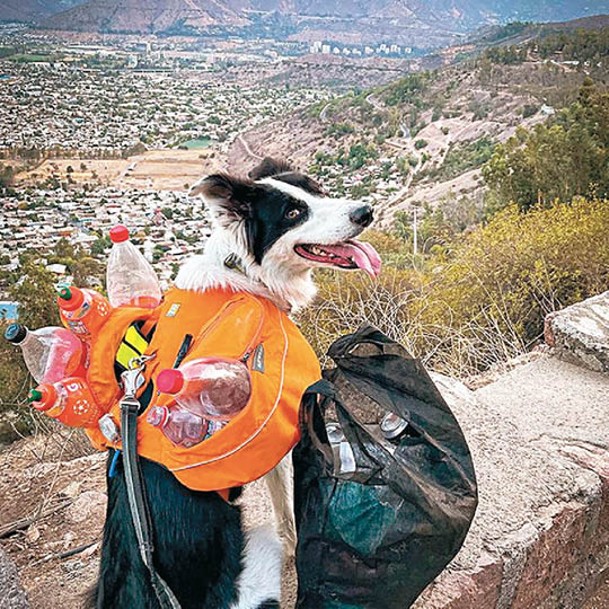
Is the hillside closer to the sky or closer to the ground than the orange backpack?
closer to the ground

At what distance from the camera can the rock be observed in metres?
2.14

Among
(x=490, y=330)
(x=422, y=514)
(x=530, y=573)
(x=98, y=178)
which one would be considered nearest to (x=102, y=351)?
(x=422, y=514)

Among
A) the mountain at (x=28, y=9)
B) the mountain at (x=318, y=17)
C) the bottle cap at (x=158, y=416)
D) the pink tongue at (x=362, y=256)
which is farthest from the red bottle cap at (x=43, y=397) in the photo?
the mountain at (x=318, y=17)

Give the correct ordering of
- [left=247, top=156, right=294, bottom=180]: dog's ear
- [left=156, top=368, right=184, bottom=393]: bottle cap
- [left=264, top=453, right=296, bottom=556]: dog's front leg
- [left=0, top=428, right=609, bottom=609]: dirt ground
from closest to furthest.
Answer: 1. [left=156, top=368, right=184, bottom=393]: bottle cap
2. [left=264, top=453, right=296, bottom=556]: dog's front leg
3. [left=247, top=156, right=294, bottom=180]: dog's ear
4. [left=0, top=428, right=609, bottom=609]: dirt ground

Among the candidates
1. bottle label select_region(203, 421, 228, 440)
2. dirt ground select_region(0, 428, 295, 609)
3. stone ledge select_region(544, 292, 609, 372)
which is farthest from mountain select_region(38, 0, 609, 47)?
bottle label select_region(203, 421, 228, 440)

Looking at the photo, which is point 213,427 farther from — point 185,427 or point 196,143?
point 196,143

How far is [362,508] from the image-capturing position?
76.7 inches

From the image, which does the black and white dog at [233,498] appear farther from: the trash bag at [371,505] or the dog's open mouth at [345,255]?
the trash bag at [371,505]

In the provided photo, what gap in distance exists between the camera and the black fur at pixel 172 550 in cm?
196

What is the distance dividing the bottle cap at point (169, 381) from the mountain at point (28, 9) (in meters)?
72.7

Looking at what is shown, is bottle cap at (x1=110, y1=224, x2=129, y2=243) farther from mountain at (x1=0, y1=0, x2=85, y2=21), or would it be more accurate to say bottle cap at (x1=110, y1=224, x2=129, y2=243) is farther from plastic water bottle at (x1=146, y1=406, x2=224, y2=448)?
mountain at (x1=0, y1=0, x2=85, y2=21)

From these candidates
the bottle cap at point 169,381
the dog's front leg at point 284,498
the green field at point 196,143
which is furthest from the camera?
the green field at point 196,143

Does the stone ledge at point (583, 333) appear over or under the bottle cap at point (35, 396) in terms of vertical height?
under

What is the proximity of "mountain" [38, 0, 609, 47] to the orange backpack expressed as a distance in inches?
3360
